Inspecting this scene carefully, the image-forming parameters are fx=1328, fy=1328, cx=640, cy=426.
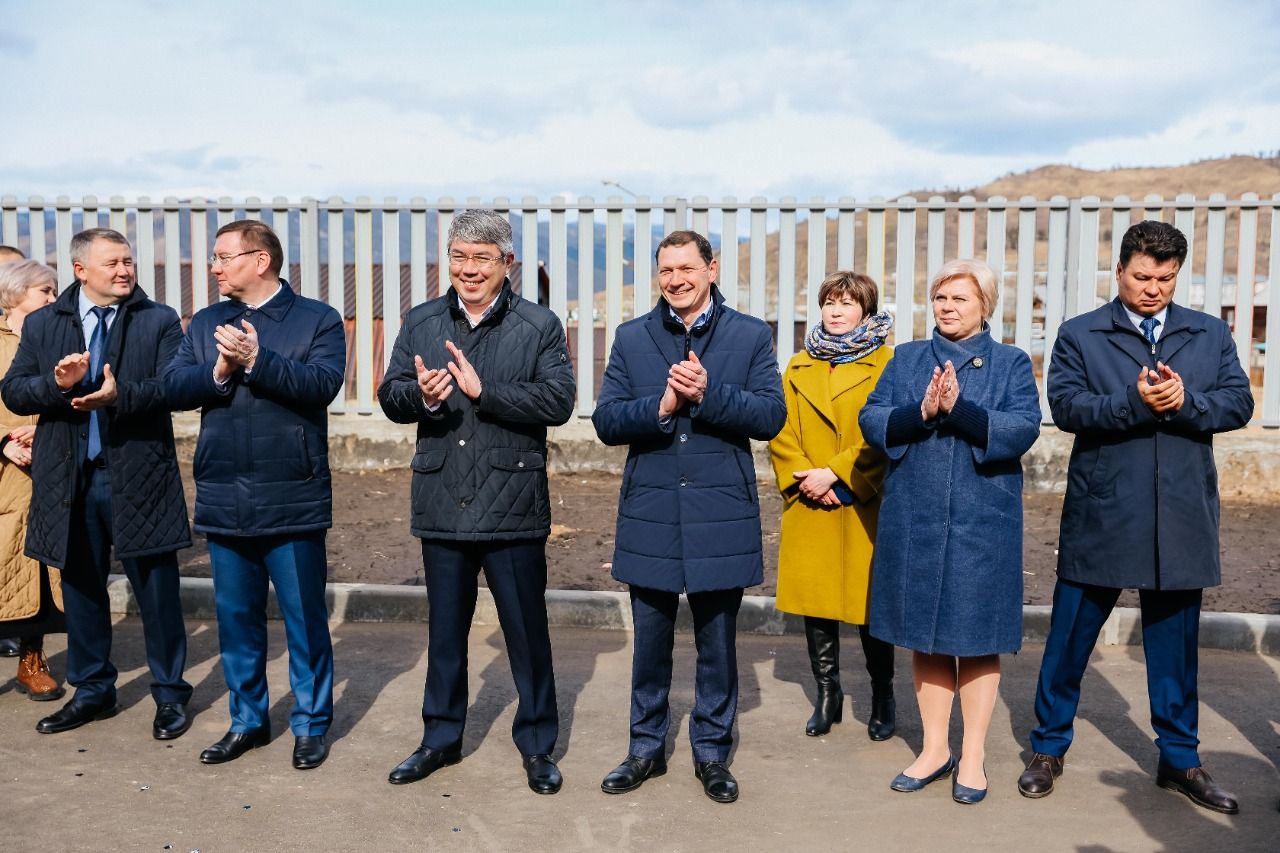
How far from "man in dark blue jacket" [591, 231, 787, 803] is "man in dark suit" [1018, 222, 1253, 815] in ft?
3.60

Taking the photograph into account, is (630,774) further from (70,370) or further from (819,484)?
(70,370)

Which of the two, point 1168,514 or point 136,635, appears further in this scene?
point 136,635

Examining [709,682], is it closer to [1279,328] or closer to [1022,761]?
[1022,761]

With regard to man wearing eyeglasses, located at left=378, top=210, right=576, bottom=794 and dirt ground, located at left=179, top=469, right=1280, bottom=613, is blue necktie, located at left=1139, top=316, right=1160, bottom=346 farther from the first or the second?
dirt ground, located at left=179, top=469, right=1280, bottom=613

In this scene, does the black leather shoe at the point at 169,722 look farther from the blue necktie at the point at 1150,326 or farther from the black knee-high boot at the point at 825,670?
the blue necktie at the point at 1150,326

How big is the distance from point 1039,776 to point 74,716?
3.68 meters

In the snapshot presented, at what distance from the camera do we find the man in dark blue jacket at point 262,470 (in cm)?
482

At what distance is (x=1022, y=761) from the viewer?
4.95 m

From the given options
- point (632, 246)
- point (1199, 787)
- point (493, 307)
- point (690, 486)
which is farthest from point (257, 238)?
point (632, 246)

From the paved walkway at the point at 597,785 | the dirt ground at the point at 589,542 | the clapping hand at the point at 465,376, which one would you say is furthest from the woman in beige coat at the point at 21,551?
the clapping hand at the point at 465,376

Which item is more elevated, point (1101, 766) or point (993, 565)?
point (993, 565)

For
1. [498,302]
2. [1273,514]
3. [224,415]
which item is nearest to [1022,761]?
[498,302]

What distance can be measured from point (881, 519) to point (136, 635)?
3.99 metres

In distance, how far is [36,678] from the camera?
566cm
